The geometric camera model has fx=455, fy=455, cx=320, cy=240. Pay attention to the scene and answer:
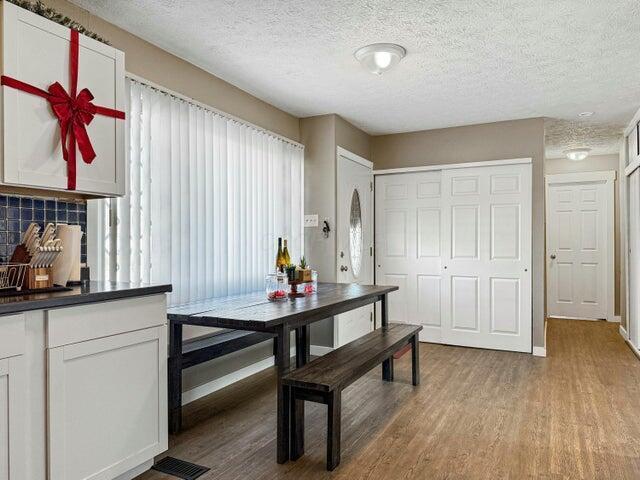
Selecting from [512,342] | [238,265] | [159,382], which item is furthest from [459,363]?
[159,382]

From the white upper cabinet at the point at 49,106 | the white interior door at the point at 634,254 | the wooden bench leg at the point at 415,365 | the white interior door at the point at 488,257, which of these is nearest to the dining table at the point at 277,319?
the wooden bench leg at the point at 415,365

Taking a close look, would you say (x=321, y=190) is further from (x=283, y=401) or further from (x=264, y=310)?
(x=283, y=401)

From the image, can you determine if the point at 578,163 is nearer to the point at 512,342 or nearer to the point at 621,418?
the point at 512,342

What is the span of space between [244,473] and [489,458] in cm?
132

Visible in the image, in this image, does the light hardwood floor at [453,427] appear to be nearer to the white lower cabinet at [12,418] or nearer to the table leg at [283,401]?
the table leg at [283,401]

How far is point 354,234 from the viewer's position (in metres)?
5.23

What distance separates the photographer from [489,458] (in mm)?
2475

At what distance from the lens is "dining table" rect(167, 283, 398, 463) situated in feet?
7.87

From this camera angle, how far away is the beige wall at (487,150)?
187 inches

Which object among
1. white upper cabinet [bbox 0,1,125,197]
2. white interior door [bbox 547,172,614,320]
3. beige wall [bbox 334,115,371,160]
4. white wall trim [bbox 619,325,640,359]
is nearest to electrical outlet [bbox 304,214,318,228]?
beige wall [bbox 334,115,371,160]

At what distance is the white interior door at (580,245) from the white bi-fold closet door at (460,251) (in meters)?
2.76

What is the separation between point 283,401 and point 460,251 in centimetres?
330

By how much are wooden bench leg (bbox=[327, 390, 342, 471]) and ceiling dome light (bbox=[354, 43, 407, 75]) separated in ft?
7.10

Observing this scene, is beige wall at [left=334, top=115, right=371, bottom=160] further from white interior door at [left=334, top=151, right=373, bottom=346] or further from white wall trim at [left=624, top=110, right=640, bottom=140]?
white wall trim at [left=624, top=110, right=640, bottom=140]
